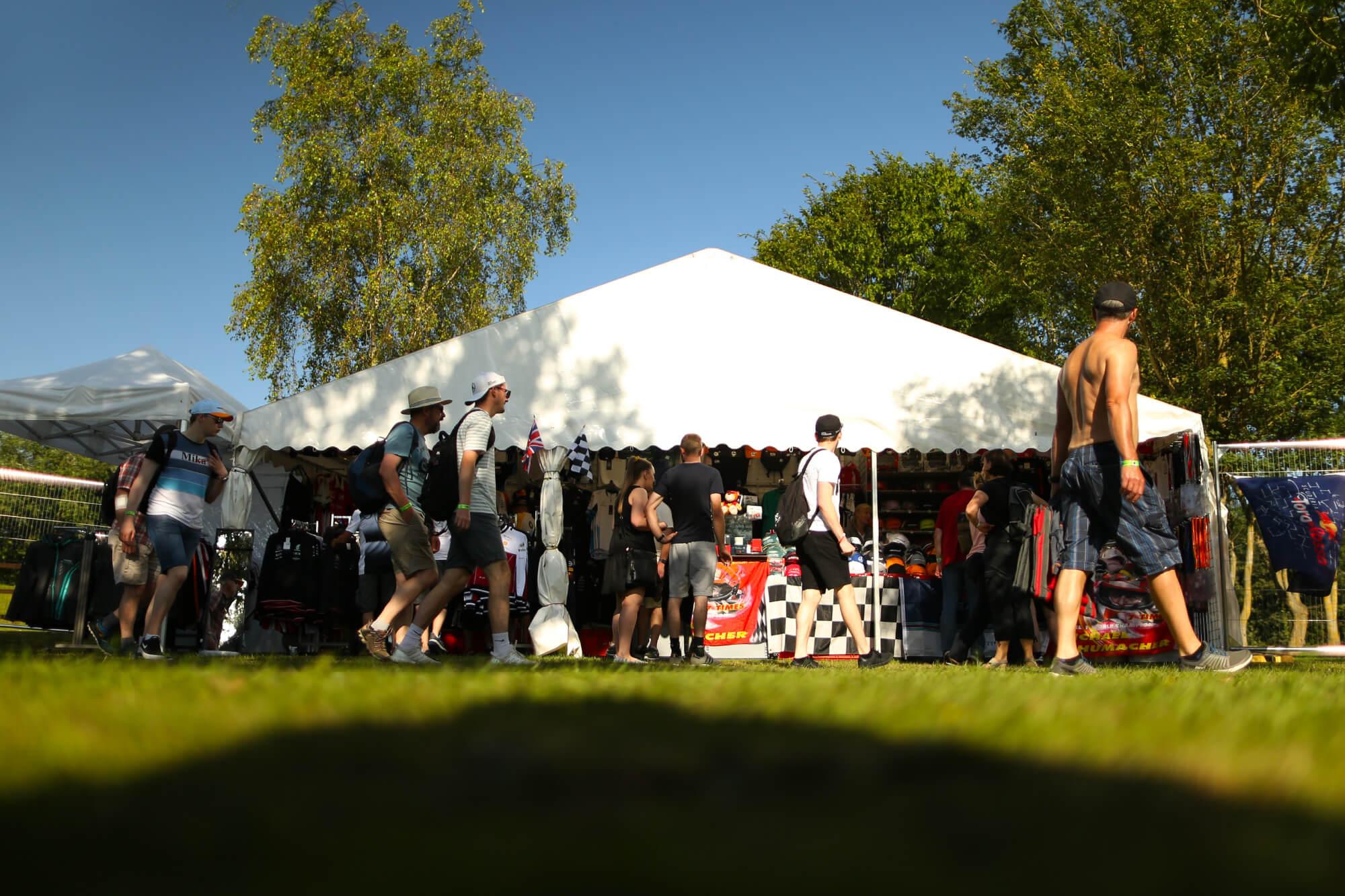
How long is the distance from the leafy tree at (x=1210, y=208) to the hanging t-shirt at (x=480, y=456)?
15.5 m

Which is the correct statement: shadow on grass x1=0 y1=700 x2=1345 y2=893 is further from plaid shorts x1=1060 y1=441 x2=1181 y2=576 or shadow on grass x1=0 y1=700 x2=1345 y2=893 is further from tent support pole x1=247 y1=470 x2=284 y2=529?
tent support pole x1=247 y1=470 x2=284 y2=529

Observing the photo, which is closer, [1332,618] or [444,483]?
[444,483]

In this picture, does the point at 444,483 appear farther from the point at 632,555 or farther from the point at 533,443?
the point at 533,443

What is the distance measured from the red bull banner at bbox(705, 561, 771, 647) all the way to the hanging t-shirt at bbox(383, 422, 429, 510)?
5.11 meters

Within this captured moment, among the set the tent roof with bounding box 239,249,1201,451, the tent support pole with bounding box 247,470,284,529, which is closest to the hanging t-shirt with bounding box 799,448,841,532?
the tent roof with bounding box 239,249,1201,451

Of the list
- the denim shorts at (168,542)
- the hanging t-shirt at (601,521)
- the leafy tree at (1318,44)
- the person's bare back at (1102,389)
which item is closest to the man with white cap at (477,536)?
the denim shorts at (168,542)

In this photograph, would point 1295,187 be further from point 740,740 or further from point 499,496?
point 740,740

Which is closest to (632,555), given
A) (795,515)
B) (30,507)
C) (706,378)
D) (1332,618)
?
(795,515)

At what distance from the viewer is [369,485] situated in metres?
7.69

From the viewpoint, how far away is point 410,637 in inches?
290

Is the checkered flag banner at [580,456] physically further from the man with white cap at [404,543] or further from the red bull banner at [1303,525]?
the red bull banner at [1303,525]

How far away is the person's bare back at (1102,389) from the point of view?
5746 millimetres

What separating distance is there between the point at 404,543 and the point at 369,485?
563mm

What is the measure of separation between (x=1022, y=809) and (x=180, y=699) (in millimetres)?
2047
